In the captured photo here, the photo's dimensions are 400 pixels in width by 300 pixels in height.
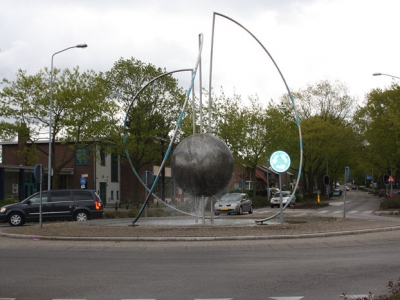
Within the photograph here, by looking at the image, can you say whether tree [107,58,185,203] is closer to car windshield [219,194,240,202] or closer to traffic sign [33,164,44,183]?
car windshield [219,194,240,202]

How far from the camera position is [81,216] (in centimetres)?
2647

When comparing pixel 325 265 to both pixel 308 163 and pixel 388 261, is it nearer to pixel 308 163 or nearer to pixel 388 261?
pixel 388 261

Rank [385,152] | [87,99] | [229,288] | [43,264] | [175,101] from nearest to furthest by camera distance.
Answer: [229,288], [43,264], [87,99], [175,101], [385,152]

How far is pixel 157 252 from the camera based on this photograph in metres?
13.5

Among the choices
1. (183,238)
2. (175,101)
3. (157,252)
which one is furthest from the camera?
(175,101)

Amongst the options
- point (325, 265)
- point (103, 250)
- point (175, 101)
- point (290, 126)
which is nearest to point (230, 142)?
point (175, 101)

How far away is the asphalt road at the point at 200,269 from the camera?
318 inches

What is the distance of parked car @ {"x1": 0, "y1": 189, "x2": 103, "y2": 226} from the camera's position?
25953mm

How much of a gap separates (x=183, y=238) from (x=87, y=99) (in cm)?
2411

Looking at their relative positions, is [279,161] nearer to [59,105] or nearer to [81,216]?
[81,216]

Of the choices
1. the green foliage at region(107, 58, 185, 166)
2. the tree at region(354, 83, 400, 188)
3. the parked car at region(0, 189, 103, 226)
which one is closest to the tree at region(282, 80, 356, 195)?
the tree at region(354, 83, 400, 188)

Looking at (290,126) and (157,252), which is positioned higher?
(290,126)

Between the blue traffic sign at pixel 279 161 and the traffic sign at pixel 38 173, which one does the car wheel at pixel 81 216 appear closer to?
the traffic sign at pixel 38 173

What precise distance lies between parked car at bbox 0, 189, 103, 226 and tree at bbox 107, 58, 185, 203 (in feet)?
63.7
